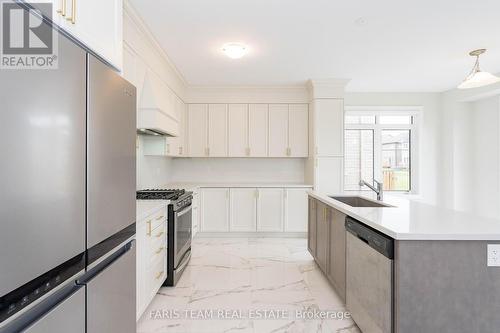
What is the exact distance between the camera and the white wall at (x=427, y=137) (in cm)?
524

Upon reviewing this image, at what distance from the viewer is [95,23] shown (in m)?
1.18

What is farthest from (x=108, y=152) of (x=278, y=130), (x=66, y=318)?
(x=278, y=130)

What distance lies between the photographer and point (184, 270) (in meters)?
3.18

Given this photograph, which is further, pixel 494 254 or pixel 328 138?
pixel 328 138

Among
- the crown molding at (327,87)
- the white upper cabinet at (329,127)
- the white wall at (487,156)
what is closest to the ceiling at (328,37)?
the crown molding at (327,87)

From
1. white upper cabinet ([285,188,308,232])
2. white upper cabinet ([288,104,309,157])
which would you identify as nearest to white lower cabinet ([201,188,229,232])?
white upper cabinet ([285,188,308,232])

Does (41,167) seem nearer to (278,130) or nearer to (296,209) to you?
(296,209)

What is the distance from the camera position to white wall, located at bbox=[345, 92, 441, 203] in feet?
17.2

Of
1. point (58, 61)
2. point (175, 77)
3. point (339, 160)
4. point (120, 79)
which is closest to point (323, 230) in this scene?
point (339, 160)

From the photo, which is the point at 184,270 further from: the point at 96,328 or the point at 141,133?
the point at 96,328

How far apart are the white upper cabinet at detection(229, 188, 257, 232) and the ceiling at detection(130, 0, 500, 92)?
1.95m

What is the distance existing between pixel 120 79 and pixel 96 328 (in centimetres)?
108

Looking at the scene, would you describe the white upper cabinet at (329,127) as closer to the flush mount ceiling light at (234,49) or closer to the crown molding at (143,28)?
the flush mount ceiling light at (234,49)

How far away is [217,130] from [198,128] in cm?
36
